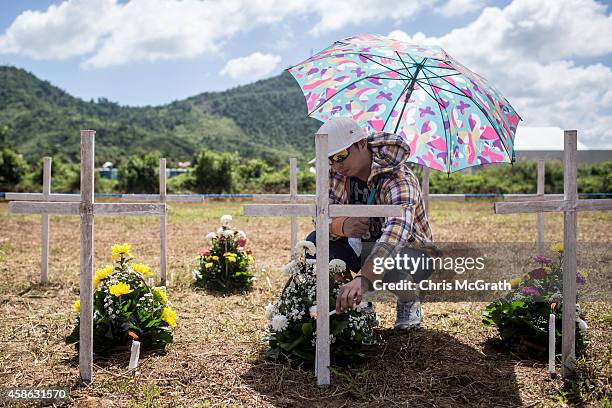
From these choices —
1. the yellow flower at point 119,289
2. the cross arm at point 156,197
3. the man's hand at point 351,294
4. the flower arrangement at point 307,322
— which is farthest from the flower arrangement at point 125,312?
the cross arm at point 156,197

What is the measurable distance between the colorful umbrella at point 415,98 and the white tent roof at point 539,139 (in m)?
32.8

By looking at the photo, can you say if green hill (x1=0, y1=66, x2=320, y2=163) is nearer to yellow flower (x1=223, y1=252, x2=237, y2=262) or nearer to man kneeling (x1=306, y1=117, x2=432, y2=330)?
yellow flower (x1=223, y1=252, x2=237, y2=262)

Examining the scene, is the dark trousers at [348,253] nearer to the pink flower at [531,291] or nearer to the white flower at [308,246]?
the white flower at [308,246]

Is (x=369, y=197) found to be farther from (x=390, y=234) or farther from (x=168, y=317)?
(x=168, y=317)

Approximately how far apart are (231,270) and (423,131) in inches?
114

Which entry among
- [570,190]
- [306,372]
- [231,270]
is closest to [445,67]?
[570,190]

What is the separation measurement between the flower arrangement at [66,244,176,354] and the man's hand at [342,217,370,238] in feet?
4.74

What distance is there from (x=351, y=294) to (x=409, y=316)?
4.43ft

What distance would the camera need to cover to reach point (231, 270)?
629 cm

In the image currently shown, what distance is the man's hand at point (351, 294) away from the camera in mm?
3236

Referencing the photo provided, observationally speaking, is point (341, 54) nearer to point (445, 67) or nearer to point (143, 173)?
point (445, 67)

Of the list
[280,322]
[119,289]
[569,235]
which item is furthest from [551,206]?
[119,289]

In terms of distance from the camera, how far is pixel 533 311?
384cm

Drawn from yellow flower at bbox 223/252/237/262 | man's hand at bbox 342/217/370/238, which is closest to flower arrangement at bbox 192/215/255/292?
yellow flower at bbox 223/252/237/262
